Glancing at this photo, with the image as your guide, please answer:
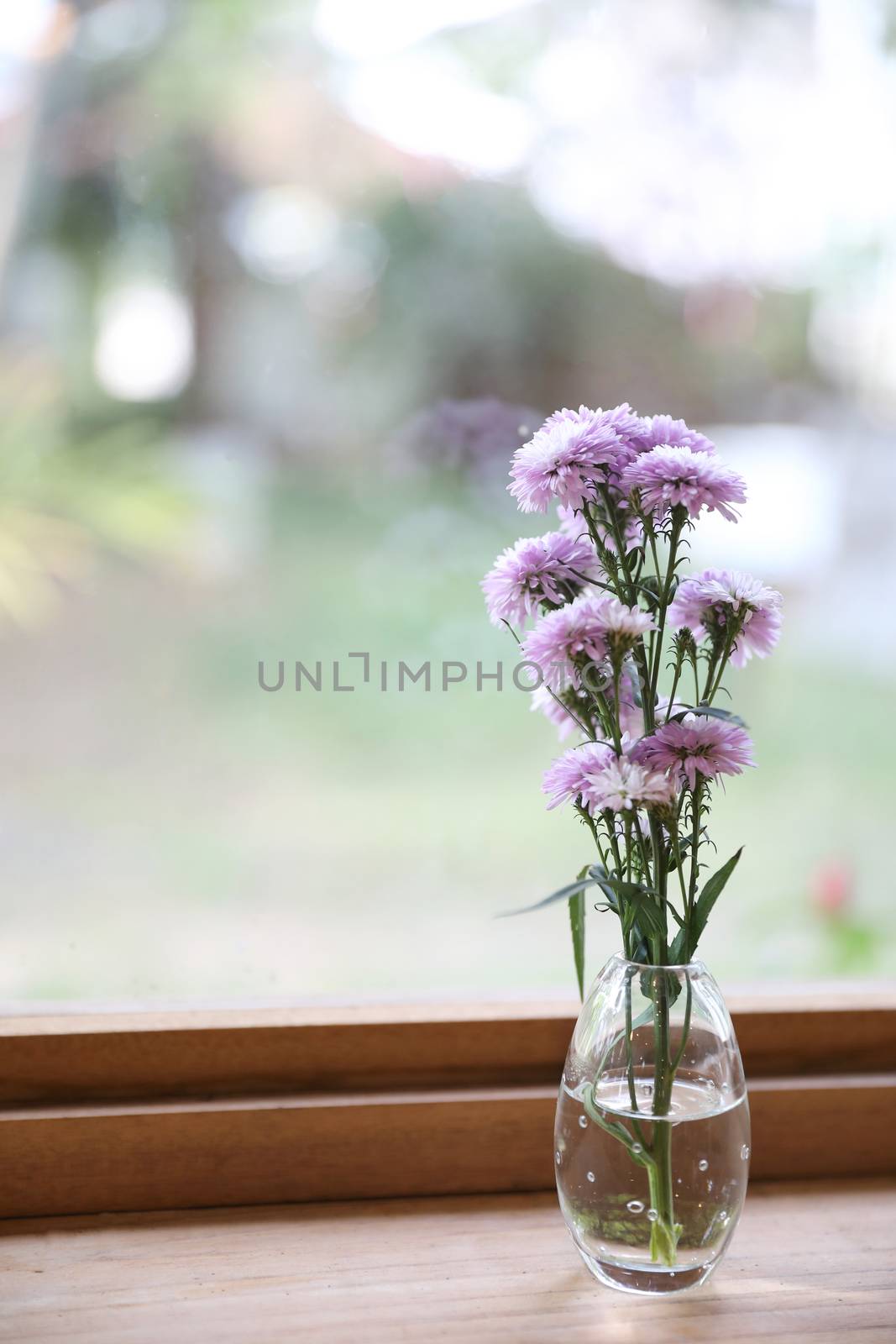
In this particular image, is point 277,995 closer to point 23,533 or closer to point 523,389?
point 23,533

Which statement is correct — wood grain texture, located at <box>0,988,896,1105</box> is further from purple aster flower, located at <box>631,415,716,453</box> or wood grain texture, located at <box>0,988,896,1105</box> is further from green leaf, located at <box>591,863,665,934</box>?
purple aster flower, located at <box>631,415,716,453</box>

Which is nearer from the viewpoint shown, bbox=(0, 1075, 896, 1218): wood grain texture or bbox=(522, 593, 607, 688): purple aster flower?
bbox=(522, 593, 607, 688): purple aster flower

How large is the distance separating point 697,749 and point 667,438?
0.18 meters

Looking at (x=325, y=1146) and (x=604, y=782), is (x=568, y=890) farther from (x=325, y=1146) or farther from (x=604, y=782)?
(x=325, y=1146)

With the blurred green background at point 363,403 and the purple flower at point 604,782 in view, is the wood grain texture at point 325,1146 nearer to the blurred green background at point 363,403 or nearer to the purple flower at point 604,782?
the blurred green background at point 363,403

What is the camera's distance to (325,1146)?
0.86m

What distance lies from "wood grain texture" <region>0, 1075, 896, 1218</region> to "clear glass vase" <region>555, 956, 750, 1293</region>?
141 mm

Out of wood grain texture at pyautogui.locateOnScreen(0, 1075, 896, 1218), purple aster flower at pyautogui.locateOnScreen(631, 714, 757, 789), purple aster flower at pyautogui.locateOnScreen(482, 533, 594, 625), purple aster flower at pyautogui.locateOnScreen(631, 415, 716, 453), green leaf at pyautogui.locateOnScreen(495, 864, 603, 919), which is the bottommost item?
wood grain texture at pyautogui.locateOnScreen(0, 1075, 896, 1218)

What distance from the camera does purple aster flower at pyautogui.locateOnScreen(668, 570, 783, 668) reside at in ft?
2.22

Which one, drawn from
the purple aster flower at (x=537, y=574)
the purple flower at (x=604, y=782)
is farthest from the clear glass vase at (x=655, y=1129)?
Result: the purple aster flower at (x=537, y=574)

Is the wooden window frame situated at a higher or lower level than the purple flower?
lower

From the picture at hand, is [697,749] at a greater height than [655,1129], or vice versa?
[697,749]

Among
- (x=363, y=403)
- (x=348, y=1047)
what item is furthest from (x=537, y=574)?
(x=348, y=1047)

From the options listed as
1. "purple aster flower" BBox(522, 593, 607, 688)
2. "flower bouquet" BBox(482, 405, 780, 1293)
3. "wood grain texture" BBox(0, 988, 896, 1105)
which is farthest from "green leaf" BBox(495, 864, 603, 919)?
"wood grain texture" BBox(0, 988, 896, 1105)
